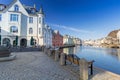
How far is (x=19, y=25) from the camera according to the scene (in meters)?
35.4

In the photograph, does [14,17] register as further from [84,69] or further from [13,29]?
[84,69]

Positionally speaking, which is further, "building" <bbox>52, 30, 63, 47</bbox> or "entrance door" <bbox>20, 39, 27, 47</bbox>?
"building" <bbox>52, 30, 63, 47</bbox>

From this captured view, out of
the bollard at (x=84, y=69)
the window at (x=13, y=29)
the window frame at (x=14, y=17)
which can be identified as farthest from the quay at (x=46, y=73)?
the window frame at (x=14, y=17)

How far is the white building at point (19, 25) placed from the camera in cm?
3459

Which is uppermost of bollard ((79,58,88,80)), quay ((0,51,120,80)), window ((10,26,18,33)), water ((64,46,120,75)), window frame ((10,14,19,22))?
window frame ((10,14,19,22))

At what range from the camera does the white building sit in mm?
34594

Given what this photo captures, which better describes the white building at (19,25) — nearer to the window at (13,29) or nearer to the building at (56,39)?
the window at (13,29)

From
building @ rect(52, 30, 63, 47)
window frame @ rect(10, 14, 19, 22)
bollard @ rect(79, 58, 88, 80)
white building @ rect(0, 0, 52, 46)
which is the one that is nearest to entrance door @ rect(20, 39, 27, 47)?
white building @ rect(0, 0, 52, 46)

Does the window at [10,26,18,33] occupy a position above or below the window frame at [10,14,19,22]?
below

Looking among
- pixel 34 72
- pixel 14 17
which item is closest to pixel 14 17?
pixel 14 17

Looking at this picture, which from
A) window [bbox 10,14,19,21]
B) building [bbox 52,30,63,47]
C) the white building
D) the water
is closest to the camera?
the water

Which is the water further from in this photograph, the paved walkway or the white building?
the white building

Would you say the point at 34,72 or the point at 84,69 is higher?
the point at 84,69

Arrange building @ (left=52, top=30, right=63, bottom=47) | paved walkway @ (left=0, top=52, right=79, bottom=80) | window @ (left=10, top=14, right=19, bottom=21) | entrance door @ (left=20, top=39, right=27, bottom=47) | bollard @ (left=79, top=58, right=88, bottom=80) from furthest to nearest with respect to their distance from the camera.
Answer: building @ (left=52, top=30, right=63, bottom=47) < entrance door @ (left=20, top=39, right=27, bottom=47) < window @ (left=10, top=14, right=19, bottom=21) < paved walkway @ (left=0, top=52, right=79, bottom=80) < bollard @ (left=79, top=58, right=88, bottom=80)
